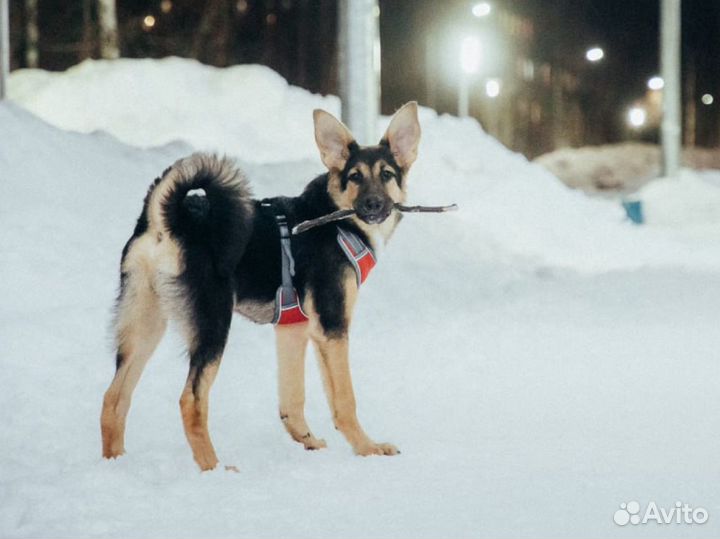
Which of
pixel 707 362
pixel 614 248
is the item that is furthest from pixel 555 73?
pixel 707 362

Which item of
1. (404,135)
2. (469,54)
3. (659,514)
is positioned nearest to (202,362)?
(404,135)

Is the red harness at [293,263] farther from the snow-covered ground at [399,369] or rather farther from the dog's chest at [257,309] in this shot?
the snow-covered ground at [399,369]

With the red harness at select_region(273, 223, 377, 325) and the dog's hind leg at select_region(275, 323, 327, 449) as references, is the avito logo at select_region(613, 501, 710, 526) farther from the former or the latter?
the dog's hind leg at select_region(275, 323, 327, 449)

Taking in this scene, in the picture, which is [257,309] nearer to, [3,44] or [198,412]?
[198,412]

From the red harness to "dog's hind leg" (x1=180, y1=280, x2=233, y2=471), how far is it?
1.58ft

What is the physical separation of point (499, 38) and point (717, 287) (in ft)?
161

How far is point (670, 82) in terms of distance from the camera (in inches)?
918

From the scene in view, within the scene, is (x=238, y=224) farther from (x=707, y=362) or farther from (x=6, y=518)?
(x=707, y=362)

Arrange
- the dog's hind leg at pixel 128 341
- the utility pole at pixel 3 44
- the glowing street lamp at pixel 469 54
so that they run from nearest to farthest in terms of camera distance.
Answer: the dog's hind leg at pixel 128 341, the utility pole at pixel 3 44, the glowing street lamp at pixel 469 54

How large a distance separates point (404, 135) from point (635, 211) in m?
16.2

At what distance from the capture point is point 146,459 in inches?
203

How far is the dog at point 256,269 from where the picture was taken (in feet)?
16.7

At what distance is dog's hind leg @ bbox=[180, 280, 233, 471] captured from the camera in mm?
5008

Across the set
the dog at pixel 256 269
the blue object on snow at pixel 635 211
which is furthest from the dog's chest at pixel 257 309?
the blue object on snow at pixel 635 211
